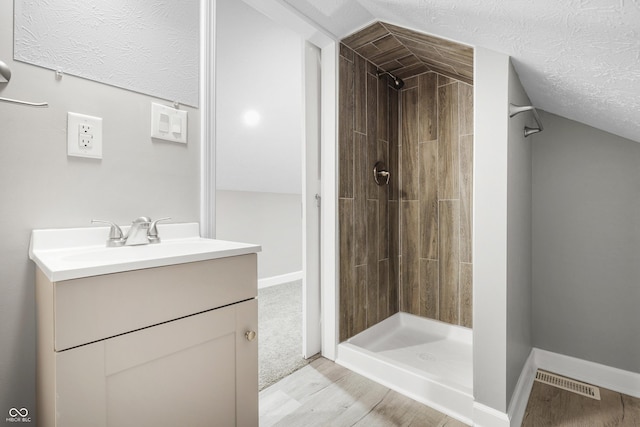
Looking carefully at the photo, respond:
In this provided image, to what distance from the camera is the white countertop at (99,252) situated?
70 cm

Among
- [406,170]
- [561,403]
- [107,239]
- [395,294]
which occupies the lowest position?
[561,403]

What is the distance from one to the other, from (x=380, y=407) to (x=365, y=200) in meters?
1.22

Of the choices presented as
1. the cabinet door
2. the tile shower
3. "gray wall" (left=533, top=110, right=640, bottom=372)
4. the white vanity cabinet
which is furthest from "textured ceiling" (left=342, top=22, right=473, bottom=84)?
the cabinet door

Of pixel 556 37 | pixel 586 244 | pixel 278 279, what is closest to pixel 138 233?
pixel 556 37

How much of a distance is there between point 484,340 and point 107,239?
5.10 feet

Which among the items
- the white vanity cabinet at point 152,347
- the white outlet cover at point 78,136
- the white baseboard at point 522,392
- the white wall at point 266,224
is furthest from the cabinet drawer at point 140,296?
the white wall at point 266,224

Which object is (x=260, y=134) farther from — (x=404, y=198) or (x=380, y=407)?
(x=380, y=407)

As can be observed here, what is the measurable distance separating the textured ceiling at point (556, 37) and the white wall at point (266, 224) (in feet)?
6.56

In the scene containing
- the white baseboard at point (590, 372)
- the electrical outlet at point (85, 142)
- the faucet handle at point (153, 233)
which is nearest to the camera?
the electrical outlet at point (85, 142)

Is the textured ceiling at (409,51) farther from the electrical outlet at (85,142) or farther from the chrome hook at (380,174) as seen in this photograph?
the electrical outlet at (85,142)

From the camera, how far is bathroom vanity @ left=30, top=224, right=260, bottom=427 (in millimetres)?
667

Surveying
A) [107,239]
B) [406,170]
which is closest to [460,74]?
[406,170]

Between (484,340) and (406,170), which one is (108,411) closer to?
(484,340)

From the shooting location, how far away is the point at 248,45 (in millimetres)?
2100
